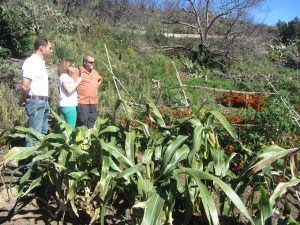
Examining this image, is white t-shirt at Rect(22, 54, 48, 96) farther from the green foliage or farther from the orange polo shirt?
the orange polo shirt

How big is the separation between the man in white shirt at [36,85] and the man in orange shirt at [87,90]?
3.86ft

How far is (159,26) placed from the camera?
2183 cm

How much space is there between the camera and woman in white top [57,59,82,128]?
18.7 feet

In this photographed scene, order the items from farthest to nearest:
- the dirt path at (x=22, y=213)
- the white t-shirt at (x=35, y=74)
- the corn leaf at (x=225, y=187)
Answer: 1. the white t-shirt at (x=35, y=74)
2. the dirt path at (x=22, y=213)
3. the corn leaf at (x=225, y=187)

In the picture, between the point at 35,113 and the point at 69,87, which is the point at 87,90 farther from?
the point at 35,113

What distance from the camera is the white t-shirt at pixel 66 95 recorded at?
18.7ft

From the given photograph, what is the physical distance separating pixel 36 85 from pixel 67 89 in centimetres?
74

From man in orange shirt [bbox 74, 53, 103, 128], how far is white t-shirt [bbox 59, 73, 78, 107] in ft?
1.39

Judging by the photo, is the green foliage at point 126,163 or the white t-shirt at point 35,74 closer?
the green foliage at point 126,163

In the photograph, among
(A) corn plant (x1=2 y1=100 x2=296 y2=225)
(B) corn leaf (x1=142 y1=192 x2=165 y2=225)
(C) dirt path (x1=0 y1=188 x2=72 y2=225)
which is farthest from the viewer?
(C) dirt path (x1=0 y1=188 x2=72 y2=225)

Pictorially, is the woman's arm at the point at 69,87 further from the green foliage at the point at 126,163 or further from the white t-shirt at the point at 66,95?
the green foliage at the point at 126,163

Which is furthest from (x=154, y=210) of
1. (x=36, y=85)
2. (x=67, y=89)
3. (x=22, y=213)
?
(x=67, y=89)

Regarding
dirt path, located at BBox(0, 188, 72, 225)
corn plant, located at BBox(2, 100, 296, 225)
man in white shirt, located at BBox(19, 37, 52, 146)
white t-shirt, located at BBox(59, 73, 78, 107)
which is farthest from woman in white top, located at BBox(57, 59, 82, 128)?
dirt path, located at BBox(0, 188, 72, 225)

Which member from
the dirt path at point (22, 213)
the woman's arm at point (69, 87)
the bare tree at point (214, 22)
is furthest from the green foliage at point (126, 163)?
the bare tree at point (214, 22)
